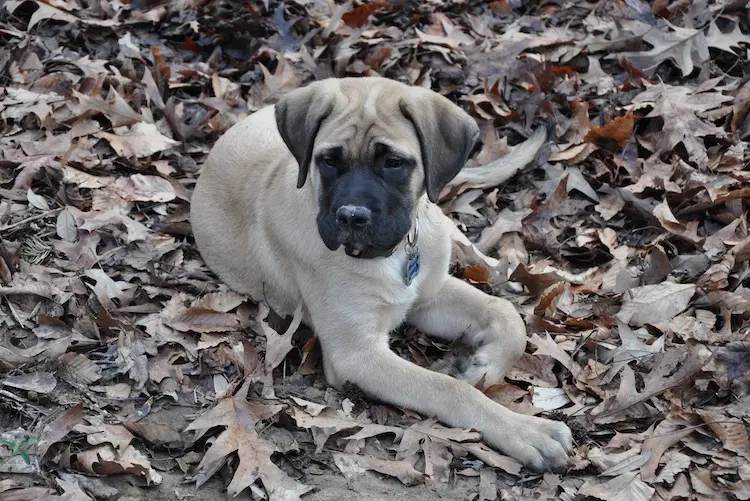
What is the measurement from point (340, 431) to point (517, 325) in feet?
3.81

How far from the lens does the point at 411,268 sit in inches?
183

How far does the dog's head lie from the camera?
4090 mm

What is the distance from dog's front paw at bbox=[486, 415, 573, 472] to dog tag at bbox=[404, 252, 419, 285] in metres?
1.00

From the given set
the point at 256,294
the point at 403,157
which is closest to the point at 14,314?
the point at 256,294

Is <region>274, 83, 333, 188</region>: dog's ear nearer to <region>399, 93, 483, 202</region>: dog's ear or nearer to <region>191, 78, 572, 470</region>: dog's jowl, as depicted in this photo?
<region>191, 78, 572, 470</region>: dog's jowl

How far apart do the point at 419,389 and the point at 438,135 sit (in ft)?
4.01

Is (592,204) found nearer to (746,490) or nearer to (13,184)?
(746,490)

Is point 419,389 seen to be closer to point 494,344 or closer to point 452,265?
point 494,344

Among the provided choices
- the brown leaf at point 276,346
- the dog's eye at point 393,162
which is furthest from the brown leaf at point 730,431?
the brown leaf at point 276,346

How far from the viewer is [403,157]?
414 cm

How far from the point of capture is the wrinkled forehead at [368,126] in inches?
162

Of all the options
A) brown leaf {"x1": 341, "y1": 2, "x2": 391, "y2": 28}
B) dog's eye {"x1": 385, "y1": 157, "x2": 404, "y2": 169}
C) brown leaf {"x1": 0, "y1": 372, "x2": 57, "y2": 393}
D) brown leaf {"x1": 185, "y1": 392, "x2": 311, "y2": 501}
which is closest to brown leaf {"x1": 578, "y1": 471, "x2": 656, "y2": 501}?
brown leaf {"x1": 185, "y1": 392, "x2": 311, "y2": 501}

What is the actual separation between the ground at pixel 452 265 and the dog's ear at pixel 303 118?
902 mm

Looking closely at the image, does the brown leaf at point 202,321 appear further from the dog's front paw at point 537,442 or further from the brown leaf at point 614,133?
the brown leaf at point 614,133
